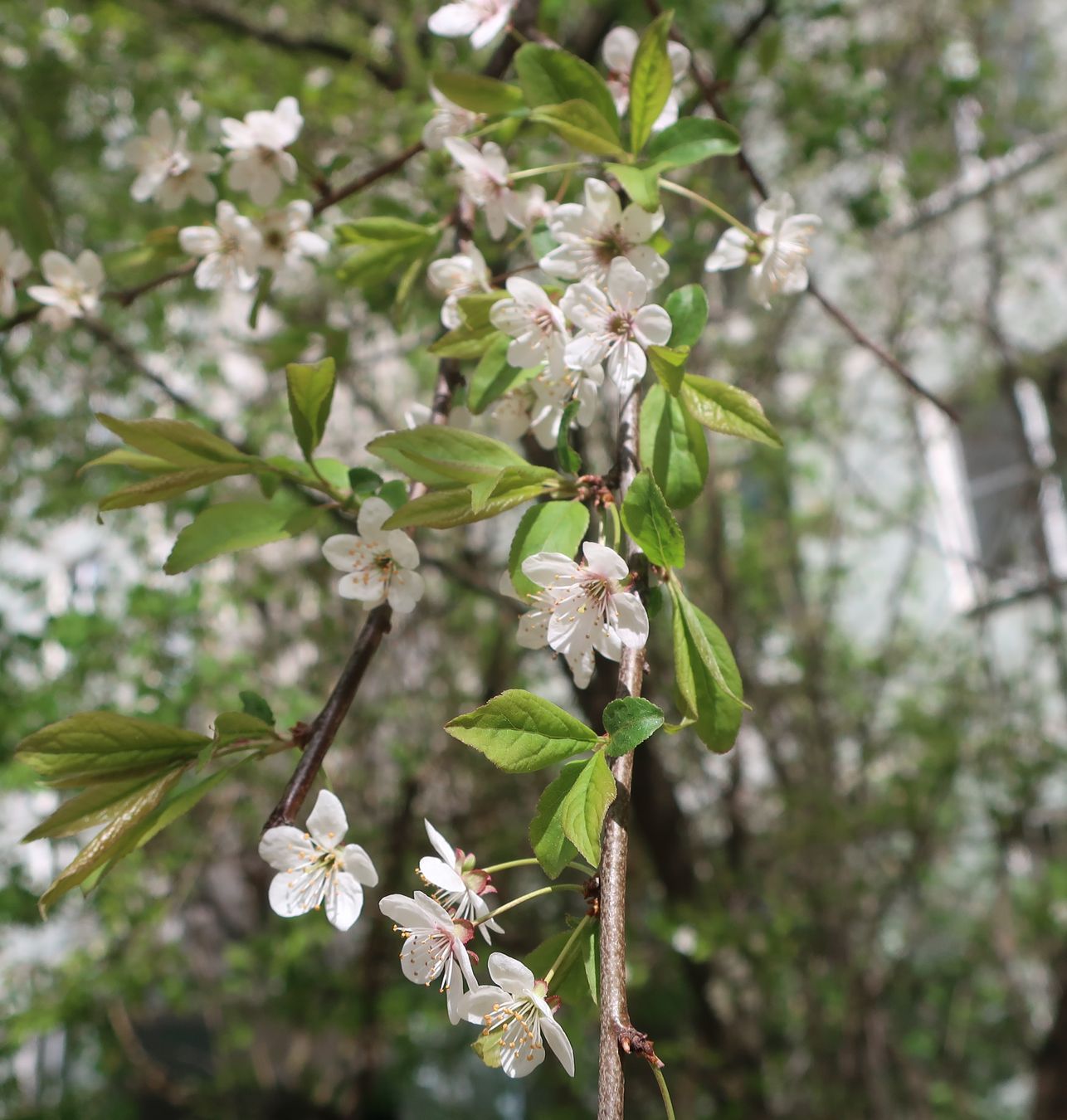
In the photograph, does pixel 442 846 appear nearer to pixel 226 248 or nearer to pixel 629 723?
pixel 629 723

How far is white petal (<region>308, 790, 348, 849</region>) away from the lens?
2.05 feet

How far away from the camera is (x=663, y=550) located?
0.57 m

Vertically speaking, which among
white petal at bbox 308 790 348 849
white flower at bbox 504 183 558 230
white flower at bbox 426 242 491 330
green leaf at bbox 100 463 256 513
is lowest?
white petal at bbox 308 790 348 849

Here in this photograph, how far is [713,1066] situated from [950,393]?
262 cm

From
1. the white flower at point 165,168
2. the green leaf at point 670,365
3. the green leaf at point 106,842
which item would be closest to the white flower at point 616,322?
the green leaf at point 670,365

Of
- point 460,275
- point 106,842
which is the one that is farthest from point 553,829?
point 460,275

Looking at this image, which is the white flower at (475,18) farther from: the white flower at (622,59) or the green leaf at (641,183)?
the green leaf at (641,183)

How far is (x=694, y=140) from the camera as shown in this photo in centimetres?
72

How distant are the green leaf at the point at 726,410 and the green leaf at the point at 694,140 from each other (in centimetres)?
17

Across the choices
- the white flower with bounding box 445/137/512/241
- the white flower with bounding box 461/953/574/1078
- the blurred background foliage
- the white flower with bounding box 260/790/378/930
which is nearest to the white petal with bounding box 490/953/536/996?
the white flower with bounding box 461/953/574/1078

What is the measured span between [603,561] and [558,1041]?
243mm

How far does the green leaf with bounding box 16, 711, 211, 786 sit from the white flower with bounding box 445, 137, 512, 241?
18.9 inches

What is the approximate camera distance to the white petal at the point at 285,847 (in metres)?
0.59

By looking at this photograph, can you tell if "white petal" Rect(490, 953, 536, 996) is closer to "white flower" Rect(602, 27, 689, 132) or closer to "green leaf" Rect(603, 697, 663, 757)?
"green leaf" Rect(603, 697, 663, 757)
